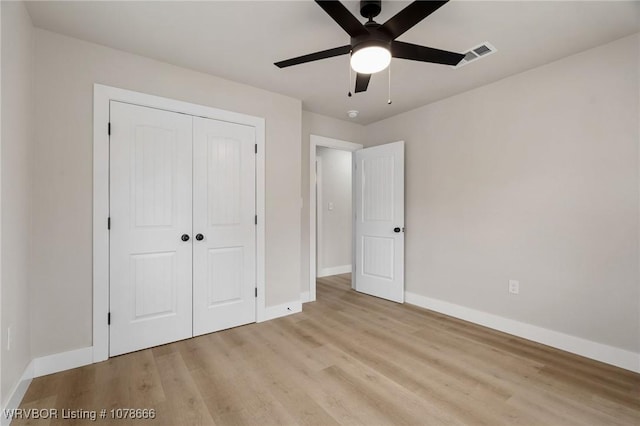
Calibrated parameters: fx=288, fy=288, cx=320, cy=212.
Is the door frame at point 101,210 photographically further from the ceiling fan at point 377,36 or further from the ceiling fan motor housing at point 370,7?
the ceiling fan motor housing at point 370,7

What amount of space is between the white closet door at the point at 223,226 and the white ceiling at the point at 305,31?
663 millimetres

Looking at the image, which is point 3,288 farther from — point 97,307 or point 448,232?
point 448,232

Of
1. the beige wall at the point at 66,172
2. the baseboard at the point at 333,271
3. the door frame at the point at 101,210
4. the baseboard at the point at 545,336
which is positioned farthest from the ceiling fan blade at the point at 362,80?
the baseboard at the point at 333,271

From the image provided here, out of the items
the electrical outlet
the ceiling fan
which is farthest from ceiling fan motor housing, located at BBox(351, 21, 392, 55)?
the electrical outlet

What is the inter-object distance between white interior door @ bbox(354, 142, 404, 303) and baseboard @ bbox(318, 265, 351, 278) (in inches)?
45.2

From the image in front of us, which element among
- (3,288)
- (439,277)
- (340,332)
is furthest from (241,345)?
(439,277)

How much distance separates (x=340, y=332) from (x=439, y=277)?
1.43 meters

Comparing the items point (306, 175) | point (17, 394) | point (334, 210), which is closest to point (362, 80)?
point (306, 175)

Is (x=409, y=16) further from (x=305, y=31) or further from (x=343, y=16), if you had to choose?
(x=305, y=31)

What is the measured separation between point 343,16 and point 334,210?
424 cm

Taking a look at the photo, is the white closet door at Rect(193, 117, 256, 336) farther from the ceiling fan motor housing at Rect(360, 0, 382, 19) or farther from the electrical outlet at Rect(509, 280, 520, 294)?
the electrical outlet at Rect(509, 280, 520, 294)

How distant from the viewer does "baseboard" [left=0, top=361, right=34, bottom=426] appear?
1572 millimetres

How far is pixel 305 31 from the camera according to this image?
2.13 m

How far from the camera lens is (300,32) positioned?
2141 millimetres
